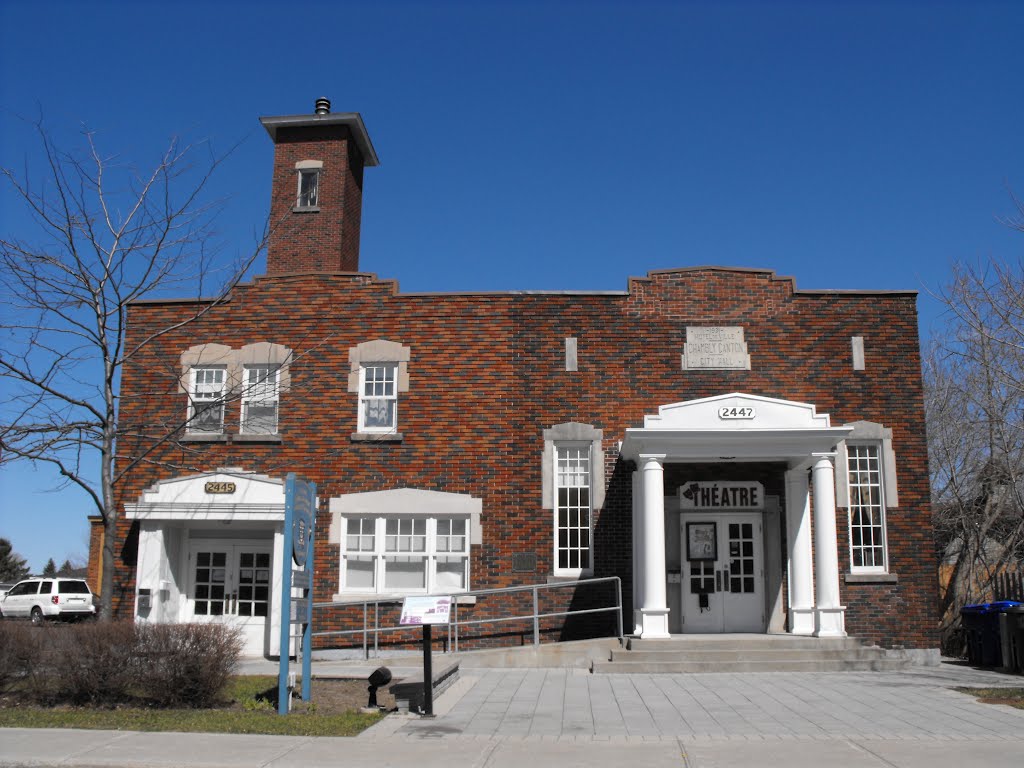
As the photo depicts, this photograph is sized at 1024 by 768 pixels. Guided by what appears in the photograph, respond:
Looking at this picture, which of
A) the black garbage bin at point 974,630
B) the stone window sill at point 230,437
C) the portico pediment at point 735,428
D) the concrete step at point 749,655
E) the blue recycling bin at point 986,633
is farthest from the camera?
the stone window sill at point 230,437

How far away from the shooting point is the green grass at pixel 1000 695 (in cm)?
1219

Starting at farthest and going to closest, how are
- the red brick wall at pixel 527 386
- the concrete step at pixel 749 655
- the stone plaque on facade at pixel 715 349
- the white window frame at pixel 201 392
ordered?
the white window frame at pixel 201 392 < the stone plaque on facade at pixel 715 349 < the red brick wall at pixel 527 386 < the concrete step at pixel 749 655

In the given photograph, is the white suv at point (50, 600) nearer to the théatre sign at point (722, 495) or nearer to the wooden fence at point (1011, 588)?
the théatre sign at point (722, 495)

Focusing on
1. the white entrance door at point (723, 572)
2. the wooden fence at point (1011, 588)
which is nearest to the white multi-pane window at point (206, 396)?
the white entrance door at point (723, 572)

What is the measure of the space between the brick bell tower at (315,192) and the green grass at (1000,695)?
48.9ft

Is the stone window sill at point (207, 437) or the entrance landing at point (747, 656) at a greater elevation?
the stone window sill at point (207, 437)

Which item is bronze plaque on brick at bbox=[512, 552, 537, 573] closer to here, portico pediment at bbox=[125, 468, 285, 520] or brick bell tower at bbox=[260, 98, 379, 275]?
portico pediment at bbox=[125, 468, 285, 520]

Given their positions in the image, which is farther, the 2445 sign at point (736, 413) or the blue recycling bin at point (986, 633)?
the blue recycling bin at point (986, 633)

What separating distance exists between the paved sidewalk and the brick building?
472 cm

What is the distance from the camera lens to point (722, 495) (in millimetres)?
18219

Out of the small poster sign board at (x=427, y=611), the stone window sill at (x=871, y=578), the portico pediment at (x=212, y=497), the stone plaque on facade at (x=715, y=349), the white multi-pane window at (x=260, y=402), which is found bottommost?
the small poster sign board at (x=427, y=611)

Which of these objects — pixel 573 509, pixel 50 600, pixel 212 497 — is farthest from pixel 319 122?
pixel 50 600

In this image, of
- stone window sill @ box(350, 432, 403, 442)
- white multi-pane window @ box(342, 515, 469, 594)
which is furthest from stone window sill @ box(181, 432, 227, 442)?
white multi-pane window @ box(342, 515, 469, 594)

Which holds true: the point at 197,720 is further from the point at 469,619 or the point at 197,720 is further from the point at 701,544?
the point at 701,544
